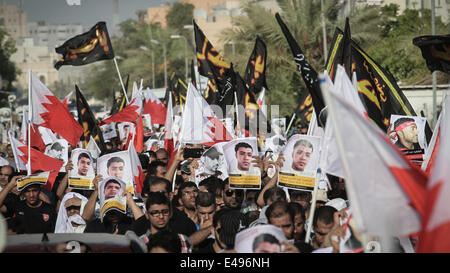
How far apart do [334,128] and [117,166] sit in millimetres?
4845

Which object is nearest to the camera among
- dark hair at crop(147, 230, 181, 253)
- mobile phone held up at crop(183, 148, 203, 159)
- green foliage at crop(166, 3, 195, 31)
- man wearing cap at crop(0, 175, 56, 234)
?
dark hair at crop(147, 230, 181, 253)

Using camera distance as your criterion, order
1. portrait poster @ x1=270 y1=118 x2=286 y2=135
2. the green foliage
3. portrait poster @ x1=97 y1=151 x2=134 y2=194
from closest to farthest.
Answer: portrait poster @ x1=97 y1=151 x2=134 y2=194
portrait poster @ x1=270 y1=118 x2=286 y2=135
the green foliage

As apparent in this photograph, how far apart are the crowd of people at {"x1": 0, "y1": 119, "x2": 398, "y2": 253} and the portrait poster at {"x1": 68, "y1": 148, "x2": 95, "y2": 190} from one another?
27 mm

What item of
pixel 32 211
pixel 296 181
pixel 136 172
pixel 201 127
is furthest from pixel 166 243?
pixel 201 127

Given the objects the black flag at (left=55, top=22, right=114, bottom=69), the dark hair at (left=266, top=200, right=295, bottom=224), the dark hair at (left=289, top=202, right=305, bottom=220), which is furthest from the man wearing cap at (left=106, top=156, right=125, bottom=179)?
the black flag at (left=55, top=22, right=114, bottom=69)

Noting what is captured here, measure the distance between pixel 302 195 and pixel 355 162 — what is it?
12.7 feet

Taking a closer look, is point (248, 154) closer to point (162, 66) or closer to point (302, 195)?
point (302, 195)

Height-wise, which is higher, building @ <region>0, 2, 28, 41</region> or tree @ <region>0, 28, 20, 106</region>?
building @ <region>0, 2, 28, 41</region>

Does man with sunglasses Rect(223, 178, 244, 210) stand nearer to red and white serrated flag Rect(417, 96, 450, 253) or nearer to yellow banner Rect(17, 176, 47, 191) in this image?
yellow banner Rect(17, 176, 47, 191)

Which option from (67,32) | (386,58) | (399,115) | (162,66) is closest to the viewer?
(399,115)

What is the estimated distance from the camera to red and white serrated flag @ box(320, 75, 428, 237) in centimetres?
379

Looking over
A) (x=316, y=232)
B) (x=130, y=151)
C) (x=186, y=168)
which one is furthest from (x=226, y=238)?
(x=186, y=168)

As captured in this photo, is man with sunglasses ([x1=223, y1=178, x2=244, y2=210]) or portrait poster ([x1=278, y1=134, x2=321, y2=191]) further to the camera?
man with sunglasses ([x1=223, y1=178, x2=244, y2=210])

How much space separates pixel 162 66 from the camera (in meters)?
65.7
